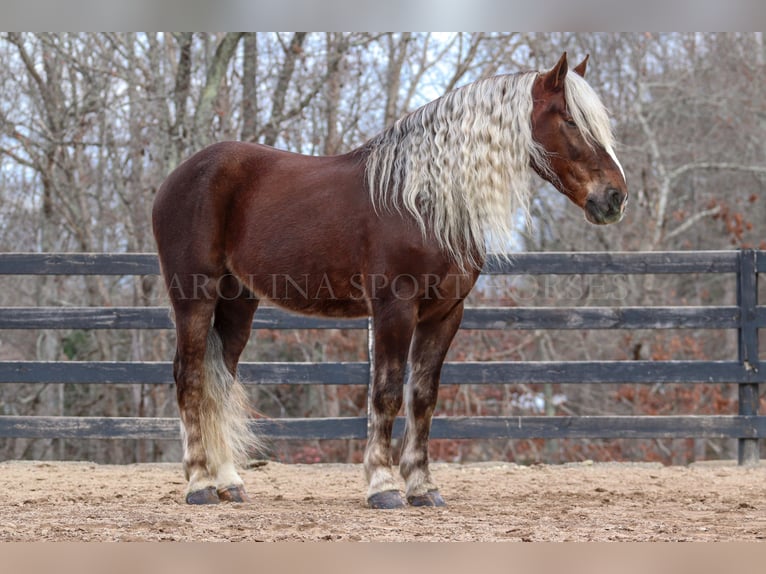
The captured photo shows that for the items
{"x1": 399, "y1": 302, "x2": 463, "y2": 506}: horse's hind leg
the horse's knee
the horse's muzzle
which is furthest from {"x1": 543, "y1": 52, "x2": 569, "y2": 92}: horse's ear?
the horse's knee

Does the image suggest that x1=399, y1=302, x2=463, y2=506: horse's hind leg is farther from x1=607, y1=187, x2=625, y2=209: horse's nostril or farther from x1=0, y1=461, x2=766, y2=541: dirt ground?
x1=607, y1=187, x2=625, y2=209: horse's nostril

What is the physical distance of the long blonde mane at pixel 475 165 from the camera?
4164 millimetres

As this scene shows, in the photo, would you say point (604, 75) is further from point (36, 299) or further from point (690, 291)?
point (36, 299)

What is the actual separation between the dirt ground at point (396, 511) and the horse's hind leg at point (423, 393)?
22 centimetres

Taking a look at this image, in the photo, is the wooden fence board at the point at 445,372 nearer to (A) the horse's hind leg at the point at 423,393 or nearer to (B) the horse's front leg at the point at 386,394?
(A) the horse's hind leg at the point at 423,393

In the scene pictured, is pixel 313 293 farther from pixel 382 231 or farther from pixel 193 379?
pixel 193 379

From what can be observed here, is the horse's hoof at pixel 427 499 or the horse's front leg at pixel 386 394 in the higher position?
the horse's front leg at pixel 386 394

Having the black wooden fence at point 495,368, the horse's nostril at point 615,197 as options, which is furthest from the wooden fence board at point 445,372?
the horse's nostril at point 615,197

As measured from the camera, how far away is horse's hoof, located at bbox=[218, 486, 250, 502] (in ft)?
15.0

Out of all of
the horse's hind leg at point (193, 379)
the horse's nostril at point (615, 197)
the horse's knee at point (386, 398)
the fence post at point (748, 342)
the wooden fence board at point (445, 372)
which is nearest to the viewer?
the horse's nostril at point (615, 197)

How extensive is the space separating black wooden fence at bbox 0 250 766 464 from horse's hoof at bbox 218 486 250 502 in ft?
5.69

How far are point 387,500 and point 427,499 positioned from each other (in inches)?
9.9

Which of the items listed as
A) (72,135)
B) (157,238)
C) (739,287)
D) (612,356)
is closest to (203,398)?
(157,238)

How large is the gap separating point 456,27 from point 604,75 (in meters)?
11.5
